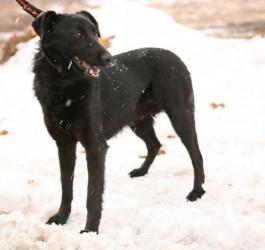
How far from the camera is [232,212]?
183 inches

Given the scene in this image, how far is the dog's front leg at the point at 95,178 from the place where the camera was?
4.43 m

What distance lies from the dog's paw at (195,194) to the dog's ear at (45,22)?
2.15 m

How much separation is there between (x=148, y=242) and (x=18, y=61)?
824 centimetres

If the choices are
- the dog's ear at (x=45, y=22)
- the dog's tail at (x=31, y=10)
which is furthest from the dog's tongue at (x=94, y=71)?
the dog's tail at (x=31, y=10)

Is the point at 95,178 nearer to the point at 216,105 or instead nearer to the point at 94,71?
the point at 94,71

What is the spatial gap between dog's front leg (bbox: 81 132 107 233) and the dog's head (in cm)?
57

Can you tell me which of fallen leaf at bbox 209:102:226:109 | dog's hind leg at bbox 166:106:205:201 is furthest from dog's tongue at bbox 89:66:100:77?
fallen leaf at bbox 209:102:226:109

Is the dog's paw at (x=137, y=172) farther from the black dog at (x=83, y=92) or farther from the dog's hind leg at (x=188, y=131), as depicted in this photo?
the black dog at (x=83, y=92)

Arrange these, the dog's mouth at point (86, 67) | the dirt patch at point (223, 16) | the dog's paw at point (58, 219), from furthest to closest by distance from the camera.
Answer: the dirt patch at point (223, 16)
the dog's paw at point (58, 219)
the dog's mouth at point (86, 67)

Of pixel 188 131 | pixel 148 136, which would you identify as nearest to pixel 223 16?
pixel 148 136

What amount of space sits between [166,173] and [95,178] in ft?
5.84

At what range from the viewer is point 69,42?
4.29 metres

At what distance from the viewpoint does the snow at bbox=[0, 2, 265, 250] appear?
13.5ft

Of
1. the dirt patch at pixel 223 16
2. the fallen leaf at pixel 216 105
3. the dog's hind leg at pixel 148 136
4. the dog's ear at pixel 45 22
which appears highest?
the dog's ear at pixel 45 22
